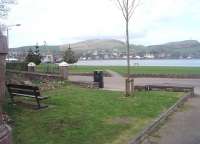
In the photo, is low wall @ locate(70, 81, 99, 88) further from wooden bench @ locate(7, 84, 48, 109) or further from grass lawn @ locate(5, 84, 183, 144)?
wooden bench @ locate(7, 84, 48, 109)

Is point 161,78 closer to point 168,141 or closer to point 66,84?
point 66,84

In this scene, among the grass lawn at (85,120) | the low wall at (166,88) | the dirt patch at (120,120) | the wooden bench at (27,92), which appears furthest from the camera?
the low wall at (166,88)

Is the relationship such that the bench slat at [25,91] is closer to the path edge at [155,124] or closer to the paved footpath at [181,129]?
the path edge at [155,124]

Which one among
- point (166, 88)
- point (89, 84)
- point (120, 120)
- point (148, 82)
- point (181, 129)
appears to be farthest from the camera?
point (148, 82)

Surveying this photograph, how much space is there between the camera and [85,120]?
1111 centimetres

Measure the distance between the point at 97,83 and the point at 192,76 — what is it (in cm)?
1132

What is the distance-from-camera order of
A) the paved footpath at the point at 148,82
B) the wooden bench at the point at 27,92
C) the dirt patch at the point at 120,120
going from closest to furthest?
the dirt patch at the point at 120,120 → the wooden bench at the point at 27,92 → the paved footpath at the point at 148,82

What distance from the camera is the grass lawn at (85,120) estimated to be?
29.8 feet

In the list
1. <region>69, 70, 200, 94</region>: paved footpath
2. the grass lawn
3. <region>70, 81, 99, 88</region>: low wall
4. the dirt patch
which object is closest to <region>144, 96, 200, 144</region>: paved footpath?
the grass lawn

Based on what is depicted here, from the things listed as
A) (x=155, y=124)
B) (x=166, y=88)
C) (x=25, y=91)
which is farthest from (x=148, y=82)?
(x=155, y=124)

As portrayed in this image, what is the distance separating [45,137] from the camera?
9.02 m

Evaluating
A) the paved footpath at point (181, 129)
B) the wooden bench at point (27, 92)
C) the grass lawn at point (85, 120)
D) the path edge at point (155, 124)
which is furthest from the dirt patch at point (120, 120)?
the wooden bench at point (27, 92)

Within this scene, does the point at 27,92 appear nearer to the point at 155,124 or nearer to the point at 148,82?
the point at 155,124

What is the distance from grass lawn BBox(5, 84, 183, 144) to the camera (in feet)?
29.8
